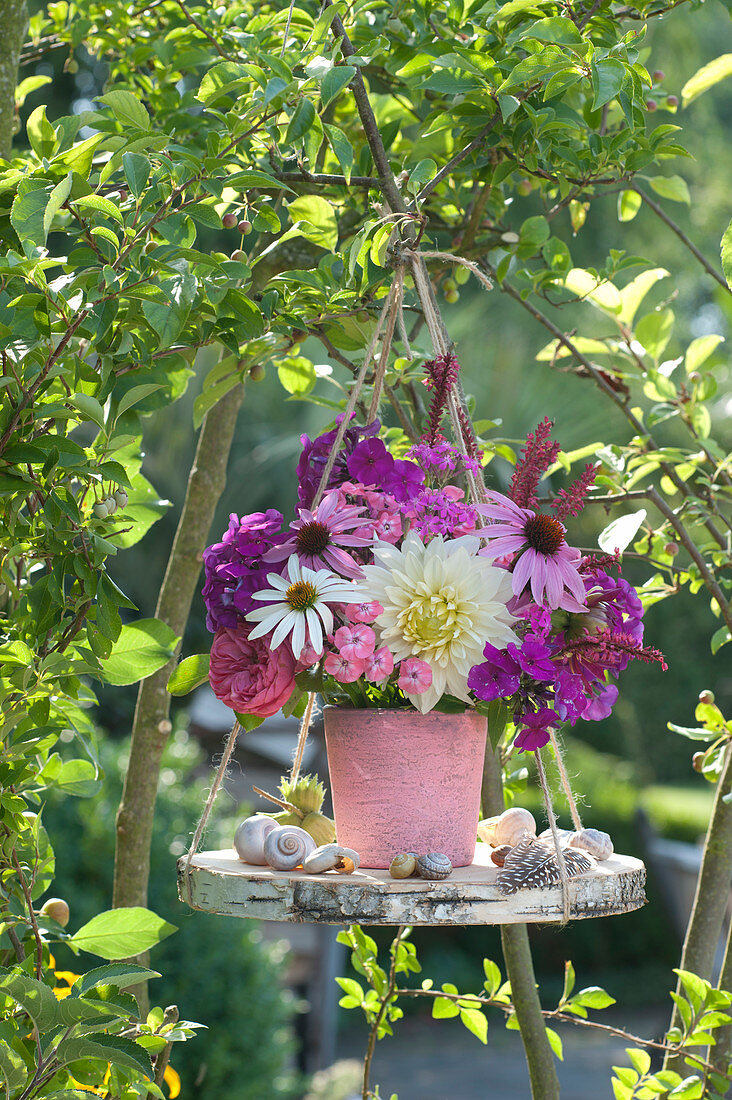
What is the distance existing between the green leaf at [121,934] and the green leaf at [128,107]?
76cm

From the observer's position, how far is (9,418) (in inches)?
32.9

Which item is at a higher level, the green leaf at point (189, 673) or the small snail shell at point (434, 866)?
the green leaf at point (189, 673)

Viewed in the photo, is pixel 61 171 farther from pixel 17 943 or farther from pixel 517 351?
pixel 517 351

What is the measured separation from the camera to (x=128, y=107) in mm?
865

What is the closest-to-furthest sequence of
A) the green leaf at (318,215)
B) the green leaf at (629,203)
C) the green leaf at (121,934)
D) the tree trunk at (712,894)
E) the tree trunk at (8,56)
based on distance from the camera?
the green leaf at (121,934) < the green leaf at (318,215) < the tree trunk at (8,56) < the tree trunk at (712,894) < the green leaf at (629,203)

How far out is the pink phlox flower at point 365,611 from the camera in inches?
30.5

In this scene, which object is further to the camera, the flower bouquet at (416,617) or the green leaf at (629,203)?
the green leaf at (629,203)

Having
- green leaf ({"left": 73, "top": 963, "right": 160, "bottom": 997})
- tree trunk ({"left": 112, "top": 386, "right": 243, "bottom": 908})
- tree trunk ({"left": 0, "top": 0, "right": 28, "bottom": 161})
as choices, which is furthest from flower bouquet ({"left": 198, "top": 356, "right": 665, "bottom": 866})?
tree trunk ({"left": 0, "top": 0, "right": 28, "bottom": 161})

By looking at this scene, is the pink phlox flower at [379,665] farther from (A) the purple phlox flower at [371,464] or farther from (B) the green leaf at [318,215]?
(B) the green leaf at [318,215]

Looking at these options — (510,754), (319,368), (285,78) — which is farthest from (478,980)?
(285,78)

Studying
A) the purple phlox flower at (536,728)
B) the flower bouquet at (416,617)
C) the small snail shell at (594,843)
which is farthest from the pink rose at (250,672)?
the small snail shell at (594,843)

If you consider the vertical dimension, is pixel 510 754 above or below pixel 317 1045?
above

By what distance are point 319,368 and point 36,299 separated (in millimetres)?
499

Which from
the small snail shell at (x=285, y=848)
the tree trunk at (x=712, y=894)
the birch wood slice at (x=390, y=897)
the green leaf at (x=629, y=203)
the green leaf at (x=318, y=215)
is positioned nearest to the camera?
the birch wood slice at (x=390, y=897)
